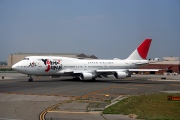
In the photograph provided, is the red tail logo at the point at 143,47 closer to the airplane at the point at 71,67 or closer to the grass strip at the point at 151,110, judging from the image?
the airplane at the point at 71,67

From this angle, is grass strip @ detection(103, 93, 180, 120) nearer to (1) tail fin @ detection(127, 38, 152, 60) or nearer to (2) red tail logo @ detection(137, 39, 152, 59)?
(1) tail fin @ detection(127, 38, 152, 60)

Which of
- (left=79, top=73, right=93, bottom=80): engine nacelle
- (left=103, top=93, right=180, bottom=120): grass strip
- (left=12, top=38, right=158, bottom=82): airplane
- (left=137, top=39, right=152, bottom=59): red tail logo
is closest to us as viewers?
(left=103, top=93, right=180, bottom=120): grass strip

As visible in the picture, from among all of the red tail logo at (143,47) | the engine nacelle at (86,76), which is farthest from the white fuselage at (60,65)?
the red tail logo at (143,47)

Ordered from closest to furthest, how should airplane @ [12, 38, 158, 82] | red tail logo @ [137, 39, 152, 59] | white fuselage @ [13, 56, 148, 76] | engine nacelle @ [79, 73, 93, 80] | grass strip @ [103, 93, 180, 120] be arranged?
grass strip @ [103, 93, 180, 120], white fuselage @ [13, 56, 148, 76], airplane @ [12, 38, 158, 82], engine nacelle @ [79, 73, 93, 80], red tail logo @ [137, 39, 152, 59]

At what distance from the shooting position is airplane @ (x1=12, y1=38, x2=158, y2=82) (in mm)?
43625

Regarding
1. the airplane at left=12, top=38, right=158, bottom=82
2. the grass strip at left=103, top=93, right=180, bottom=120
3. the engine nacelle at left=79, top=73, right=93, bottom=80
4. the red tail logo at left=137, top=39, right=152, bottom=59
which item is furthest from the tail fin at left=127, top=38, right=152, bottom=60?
the grass strip at left=103, top=93, right=180, bottom=120

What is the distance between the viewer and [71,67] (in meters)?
47.8

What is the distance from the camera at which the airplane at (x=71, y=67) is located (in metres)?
43.6

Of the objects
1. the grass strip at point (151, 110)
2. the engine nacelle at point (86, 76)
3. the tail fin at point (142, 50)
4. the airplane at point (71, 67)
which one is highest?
the tail fin at point (142, 50)

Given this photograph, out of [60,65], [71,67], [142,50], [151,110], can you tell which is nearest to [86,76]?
[71,67]

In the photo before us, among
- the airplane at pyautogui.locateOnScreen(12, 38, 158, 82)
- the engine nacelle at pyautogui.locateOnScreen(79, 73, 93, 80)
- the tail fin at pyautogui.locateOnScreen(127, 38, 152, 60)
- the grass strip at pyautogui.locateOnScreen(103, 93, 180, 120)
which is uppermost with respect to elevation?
the tail fin at pyautogui.locateOnScreen(127, 38, 152, 60)

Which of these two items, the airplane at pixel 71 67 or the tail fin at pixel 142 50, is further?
the tail fin at pixel 142 50

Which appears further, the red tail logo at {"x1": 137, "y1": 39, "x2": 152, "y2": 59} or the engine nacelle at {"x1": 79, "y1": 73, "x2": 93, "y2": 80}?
the red tail logo at {"x1": 137, "y1": 39, "x2": 152, "y2": 59}

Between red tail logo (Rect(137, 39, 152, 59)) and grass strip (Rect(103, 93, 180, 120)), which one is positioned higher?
red tail logo (Rect(137, 39, 152, 59))
